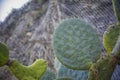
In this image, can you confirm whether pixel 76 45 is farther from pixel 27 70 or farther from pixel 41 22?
pixel 41 22

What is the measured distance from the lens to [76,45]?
51.1 inches

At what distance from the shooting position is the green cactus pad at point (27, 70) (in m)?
1.22

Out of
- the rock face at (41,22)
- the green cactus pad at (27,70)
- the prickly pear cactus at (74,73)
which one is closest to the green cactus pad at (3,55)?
the green cactus pad at (27,70)

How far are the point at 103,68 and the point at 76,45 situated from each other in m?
0.22

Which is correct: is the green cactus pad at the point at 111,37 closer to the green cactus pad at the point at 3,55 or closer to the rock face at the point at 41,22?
the green cactus pad at the point at 3,55

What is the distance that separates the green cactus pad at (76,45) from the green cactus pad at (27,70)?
0.10m

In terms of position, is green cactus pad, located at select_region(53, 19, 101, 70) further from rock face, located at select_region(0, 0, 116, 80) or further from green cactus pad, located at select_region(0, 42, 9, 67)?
rock face, located at select_region(0, 0, 116, 80)

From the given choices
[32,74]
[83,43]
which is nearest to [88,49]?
[83,43]

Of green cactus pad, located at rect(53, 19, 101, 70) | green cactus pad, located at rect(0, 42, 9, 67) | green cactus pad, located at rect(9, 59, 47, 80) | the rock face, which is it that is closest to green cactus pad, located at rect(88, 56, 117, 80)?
green cactus pad, located at rect(53, 19, 101, 70)

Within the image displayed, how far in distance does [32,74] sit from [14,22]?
4.52 metres

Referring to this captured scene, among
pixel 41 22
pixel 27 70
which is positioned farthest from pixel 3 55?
pixel 41 22

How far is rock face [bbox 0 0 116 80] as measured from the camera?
103 inches

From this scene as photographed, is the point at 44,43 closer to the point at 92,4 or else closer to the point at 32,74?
the point at 92,4

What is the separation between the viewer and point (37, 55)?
3699 mm
